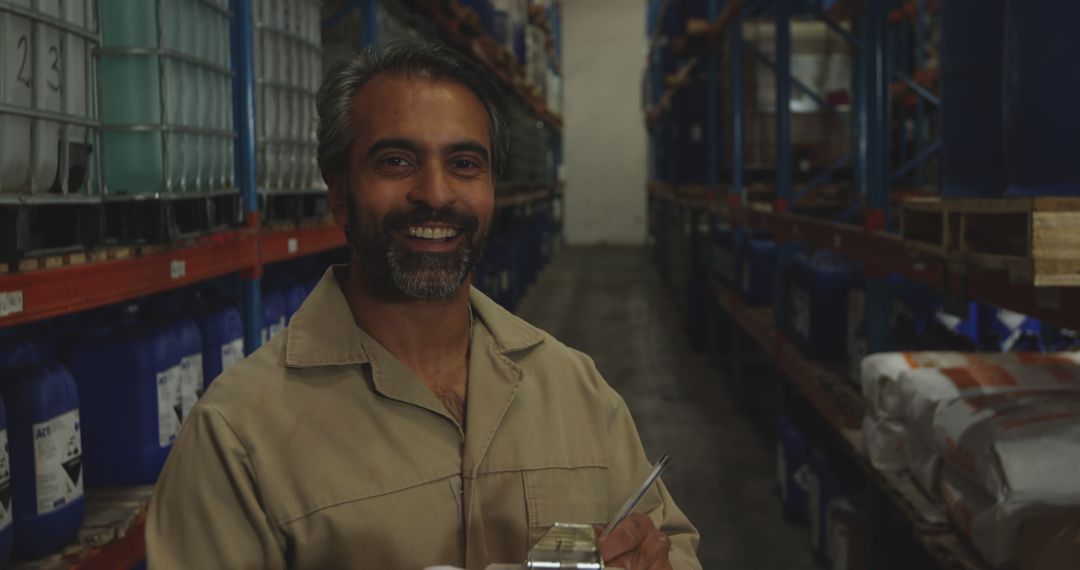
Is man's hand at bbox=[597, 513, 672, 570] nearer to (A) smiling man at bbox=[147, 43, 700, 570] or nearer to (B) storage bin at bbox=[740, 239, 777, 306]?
(A) smiling man at bbox=[147, 43, 700, 570]

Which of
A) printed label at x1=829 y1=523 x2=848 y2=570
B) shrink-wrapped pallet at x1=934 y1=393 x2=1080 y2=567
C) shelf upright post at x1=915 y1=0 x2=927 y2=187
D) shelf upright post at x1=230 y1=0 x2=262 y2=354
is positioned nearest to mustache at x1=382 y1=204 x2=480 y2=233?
shrink-wrapped pallet at x1=934 y1=393 x2=1080 y2=567

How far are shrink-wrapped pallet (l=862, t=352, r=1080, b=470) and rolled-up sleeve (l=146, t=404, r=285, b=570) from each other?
2221 millimetres

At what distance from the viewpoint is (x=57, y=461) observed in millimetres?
2180

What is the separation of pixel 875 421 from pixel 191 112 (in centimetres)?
229

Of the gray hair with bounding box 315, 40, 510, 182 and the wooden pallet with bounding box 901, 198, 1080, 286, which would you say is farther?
A: the wooden pallet with bounding box 901, 198, 1080, 286

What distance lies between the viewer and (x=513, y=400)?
5.10 feet

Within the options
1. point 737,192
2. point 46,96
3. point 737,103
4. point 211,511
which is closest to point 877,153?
point 46,96

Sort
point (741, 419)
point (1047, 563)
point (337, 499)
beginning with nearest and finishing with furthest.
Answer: point (337, 499) → point (1047, 563) → point (741, 419)

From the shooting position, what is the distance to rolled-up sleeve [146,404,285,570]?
136 cm

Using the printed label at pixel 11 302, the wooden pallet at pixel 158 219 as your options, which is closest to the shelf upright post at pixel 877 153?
the wooden pallet at pixel 158 219

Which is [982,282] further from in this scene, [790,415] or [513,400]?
[790,415]

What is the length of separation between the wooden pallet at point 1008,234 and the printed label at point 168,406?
204cm

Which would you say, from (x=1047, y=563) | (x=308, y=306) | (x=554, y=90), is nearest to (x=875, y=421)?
(x=1047, y=563)

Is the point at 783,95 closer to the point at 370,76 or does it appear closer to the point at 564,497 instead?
the point at 370,76
